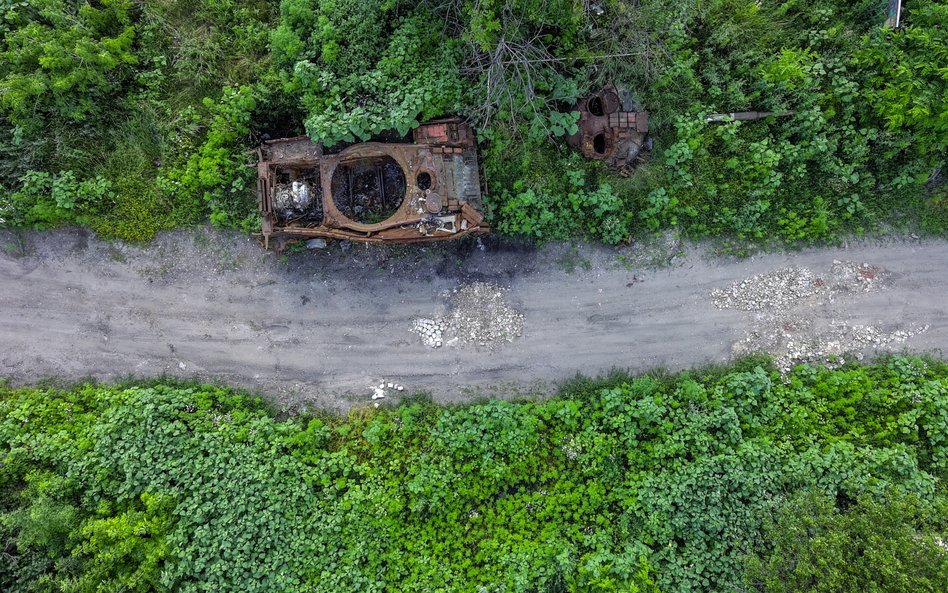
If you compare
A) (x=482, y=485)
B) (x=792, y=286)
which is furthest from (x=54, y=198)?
(x=792, y=286)

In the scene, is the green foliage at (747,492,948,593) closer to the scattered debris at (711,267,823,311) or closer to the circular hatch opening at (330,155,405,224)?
the scattered debris at (711,267,823,311)

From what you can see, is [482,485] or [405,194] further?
[405,194]

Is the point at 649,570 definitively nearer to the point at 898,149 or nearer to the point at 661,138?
the point at 661,138

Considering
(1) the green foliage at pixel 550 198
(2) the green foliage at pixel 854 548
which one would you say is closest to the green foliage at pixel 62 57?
(1) the green foliage at pixel 550 198

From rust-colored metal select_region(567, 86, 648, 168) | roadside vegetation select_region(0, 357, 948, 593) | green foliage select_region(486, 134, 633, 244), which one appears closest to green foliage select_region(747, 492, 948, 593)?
roadside vegetation select_region(0, 357, 948, 593)

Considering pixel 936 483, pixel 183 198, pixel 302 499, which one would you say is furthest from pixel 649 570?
pixel 183 198

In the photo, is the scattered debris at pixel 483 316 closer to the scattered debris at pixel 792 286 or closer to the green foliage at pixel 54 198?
the scattered debris at pixel 792 286

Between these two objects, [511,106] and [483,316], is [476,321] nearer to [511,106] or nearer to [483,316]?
[483,316]
